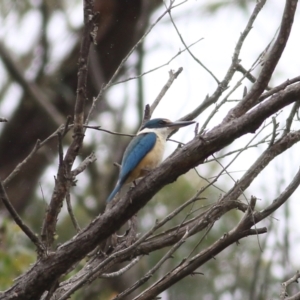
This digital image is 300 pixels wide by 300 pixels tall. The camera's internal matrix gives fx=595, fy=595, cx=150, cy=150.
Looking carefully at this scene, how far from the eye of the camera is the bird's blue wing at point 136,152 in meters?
3.35

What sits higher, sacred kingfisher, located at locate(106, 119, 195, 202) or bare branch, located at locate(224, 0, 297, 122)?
sacred kingfisher, located at locate(106, 119, 195, 202)

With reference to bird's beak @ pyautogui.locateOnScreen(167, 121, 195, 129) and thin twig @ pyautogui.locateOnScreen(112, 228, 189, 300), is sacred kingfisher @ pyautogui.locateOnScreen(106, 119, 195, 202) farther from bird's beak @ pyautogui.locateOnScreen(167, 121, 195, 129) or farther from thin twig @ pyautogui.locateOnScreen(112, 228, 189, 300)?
thin twig @ pyautogui.locateOnScreen(112, 228, 189, 300)

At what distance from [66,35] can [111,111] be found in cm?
119

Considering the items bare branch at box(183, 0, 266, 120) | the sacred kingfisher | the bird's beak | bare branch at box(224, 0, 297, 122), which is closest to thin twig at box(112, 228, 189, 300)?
bare branch at box(224, 0, 297, 122)

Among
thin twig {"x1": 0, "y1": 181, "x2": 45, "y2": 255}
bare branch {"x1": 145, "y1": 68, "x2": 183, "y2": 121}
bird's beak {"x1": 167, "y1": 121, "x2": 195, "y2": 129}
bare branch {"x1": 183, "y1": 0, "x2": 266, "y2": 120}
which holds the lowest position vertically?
thin twig {"x1": 0, "y1": 181, "x2": 45, "y2": 255}

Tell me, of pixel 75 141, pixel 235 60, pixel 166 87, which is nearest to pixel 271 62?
pixel 235 60

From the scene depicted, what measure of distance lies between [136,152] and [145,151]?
7cm

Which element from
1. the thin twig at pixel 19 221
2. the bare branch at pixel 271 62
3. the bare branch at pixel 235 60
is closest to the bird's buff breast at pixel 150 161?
the bare branch at pixel 235 60

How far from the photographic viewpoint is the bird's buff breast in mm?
3410

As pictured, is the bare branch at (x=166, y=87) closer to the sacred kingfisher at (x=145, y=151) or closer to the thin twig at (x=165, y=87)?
the thin twig at (x=165, y=87)

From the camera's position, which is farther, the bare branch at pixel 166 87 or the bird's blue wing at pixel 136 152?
the bare branch at pixel 166 87

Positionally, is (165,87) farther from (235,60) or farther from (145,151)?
(235,60)

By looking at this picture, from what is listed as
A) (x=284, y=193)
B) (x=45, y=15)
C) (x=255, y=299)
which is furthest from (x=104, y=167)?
(x=284, y=193)

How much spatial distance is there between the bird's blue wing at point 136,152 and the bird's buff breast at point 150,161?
25 mm
